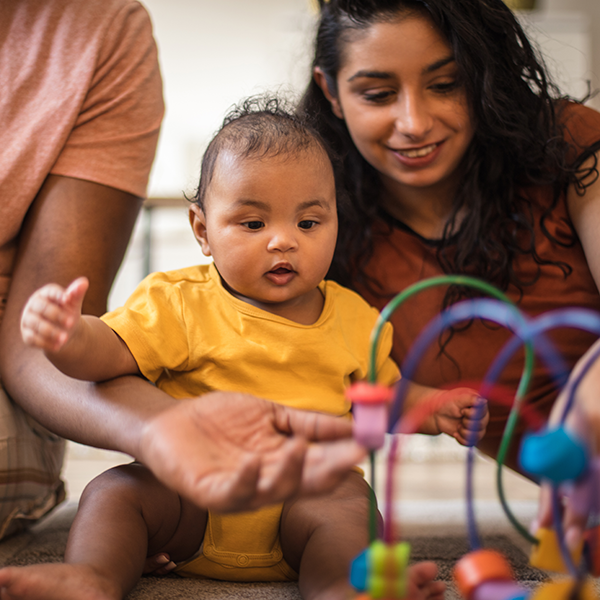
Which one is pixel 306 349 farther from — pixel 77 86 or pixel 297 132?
pixel 77 86

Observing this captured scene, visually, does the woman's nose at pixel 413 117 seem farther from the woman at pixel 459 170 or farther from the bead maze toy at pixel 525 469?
the bead maze toy at pixel 525 469

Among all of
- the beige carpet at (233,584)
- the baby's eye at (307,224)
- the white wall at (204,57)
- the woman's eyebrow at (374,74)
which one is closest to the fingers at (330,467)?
the beige carpet at (233,584)

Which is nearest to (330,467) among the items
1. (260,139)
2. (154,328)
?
(154,328)

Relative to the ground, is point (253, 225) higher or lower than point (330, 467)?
higher

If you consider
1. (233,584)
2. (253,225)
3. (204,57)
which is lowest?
(233,584)

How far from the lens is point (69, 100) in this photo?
3.29 feet

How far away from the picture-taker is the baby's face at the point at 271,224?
0.84 metres

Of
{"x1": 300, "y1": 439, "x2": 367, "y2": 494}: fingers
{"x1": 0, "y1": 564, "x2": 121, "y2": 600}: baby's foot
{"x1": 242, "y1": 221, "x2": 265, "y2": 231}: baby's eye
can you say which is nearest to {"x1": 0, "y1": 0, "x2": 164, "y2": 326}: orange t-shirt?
{"x1": 242, "y1": 221, "x2": 265, "y2": 231}: baby's eye

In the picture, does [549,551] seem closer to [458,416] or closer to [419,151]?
[458,416]

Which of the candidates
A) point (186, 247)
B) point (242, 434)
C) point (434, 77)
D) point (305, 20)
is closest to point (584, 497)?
point (242, 434)

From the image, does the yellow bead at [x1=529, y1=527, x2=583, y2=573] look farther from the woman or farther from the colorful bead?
the woman

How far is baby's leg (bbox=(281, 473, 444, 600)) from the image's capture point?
2.04ft

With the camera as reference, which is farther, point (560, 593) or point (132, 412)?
point (132, 412)

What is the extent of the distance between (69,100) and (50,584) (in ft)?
2.34
